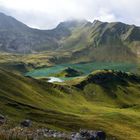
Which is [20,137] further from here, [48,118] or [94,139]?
[48,118]

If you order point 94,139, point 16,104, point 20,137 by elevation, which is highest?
point 16,104

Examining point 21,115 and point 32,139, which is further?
point 21,115

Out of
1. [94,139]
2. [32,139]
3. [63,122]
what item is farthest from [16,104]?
[32,139]

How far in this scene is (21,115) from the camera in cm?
14062

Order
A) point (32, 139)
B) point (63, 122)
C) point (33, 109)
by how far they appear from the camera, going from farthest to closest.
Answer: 1. point (33, 109)
2. point (63, 122)
3. point (32, 139)

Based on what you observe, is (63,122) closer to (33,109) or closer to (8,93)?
(33,109)

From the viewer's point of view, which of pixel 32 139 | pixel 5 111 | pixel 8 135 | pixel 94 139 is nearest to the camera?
pixel 8 135

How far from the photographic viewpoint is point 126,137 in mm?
150000

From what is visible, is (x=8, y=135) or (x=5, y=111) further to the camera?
(x=5, y=111)

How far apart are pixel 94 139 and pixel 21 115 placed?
73.9m

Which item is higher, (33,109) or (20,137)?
(33,109)

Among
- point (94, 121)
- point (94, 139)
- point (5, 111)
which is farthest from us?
point (94, 121)

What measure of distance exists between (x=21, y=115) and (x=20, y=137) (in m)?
122

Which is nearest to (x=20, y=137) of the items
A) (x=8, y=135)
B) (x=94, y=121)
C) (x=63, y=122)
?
(x=8, y=135)
